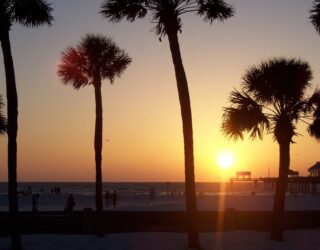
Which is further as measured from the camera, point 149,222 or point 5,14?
point 149,222

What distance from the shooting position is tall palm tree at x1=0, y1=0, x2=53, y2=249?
18516mm

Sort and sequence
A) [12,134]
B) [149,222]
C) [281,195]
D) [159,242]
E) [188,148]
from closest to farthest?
[12,134], [188,148], [159,242], [281,195], [149,222]

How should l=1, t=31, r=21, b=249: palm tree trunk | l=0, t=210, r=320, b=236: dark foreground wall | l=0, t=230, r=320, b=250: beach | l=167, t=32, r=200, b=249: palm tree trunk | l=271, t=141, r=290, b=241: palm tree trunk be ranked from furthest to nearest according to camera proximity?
1. l=0, t=210, r=320, b=236: dark foreground wall
2. l=271, t=141, r=290, b=241: palm tree trunk
3. l=0, t=230, r=320, b=250: beach
4. l=167, t=32, r=200, b=249: palm tree trunk
5. l=1, t=31, r=21, b=249: palm tree trunk

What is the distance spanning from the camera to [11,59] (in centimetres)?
1905

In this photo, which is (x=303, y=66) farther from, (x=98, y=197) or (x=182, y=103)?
(x=98, y=197)

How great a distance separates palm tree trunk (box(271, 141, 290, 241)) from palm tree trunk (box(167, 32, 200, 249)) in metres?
4.59

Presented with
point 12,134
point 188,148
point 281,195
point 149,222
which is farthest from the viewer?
point 149,222

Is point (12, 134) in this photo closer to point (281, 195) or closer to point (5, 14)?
point (5, 14)

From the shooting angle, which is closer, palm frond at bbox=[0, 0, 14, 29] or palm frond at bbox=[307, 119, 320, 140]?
palm frond at bbox=[0, 0, 14, 29]

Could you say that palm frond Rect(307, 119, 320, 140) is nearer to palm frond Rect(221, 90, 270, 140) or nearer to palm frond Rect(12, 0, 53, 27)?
palm frond Rect(221, 90, 270, 140)

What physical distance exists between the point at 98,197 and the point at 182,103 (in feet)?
20.3

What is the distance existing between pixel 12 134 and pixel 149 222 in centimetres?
1351

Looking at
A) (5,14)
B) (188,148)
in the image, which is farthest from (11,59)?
(188,148)

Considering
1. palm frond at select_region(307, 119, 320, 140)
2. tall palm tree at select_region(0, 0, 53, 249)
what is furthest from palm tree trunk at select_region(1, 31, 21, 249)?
palm frond at select_region(307, 119, 320, 140)
